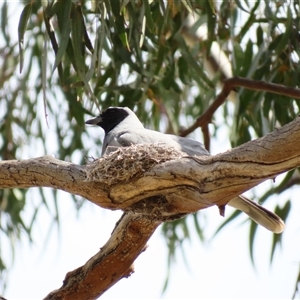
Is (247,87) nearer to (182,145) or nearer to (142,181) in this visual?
(182,145)

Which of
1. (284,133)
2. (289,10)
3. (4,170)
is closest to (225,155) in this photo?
(284,133)

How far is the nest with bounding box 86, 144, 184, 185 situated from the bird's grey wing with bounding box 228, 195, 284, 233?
2.29 feet

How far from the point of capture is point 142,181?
2869mm

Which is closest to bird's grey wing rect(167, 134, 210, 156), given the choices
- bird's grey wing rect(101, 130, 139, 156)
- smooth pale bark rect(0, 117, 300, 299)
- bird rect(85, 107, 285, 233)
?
bird rect(85, 107, 285, 233)

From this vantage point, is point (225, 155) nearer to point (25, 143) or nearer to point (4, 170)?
point (4, 170)

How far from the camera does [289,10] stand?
14.2 ft

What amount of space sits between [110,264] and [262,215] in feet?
2.67

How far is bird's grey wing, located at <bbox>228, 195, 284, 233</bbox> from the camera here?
3.60 m

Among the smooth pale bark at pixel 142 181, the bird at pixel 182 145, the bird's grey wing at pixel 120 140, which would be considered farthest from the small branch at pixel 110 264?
the bird's grey wing at pixel 120 140

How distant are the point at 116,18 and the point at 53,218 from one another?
7.52 feet

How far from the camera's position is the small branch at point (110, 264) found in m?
3.12

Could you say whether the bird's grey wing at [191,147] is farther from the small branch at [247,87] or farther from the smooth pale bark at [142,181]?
the small branch at [247,87]

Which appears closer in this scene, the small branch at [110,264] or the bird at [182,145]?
the small branch at [110,264]

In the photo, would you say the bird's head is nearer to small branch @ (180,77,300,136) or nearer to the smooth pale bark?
small branch @ (180,77,300,136)
